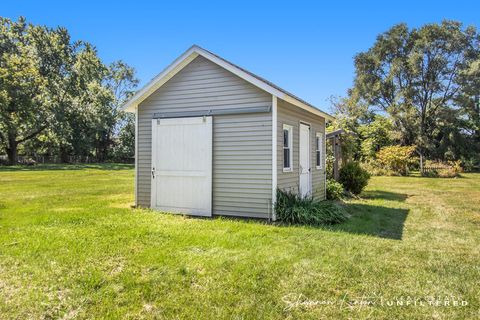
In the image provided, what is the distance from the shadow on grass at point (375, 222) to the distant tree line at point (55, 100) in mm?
29432

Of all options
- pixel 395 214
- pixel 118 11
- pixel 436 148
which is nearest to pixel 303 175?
pixel 395 214

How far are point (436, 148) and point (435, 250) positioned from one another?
999 inches

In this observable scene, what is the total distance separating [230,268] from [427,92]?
90.8ft

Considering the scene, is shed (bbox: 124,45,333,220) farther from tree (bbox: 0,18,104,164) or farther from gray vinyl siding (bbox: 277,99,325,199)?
tree (bbox: 0,18,104,164)

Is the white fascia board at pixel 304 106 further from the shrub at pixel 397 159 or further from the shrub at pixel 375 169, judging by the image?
the shrub at pixel 397 159

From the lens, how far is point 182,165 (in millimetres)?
7863

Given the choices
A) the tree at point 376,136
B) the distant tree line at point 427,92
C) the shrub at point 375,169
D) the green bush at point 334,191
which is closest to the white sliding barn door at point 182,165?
the green bush at point 334,191

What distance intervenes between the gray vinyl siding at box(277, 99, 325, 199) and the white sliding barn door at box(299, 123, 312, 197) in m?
0.24

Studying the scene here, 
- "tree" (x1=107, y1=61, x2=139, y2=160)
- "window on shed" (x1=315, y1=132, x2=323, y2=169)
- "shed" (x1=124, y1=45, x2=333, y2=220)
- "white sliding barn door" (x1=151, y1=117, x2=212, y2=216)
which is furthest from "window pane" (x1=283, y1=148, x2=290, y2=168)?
"tree" (x1=107, y1=61, x2=139, y2=160)

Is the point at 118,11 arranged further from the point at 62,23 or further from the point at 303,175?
the point at 62,23

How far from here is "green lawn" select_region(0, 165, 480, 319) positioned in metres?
3.07

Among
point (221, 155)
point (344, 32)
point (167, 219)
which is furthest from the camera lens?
point (344, 32)

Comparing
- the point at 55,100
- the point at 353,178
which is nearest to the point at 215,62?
the point at 353,178

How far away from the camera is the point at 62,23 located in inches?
1298
